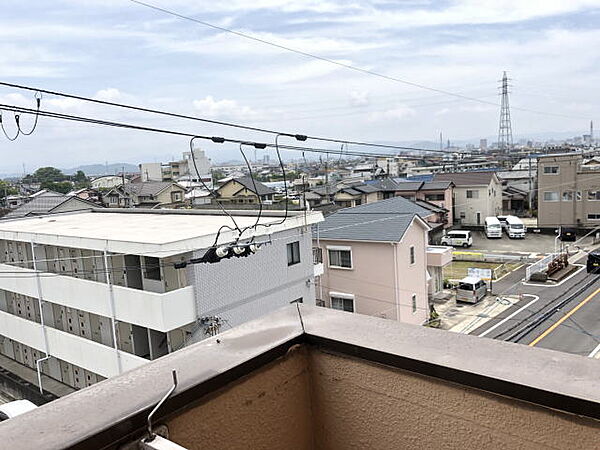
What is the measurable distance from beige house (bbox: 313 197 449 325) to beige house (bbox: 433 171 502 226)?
13.0m

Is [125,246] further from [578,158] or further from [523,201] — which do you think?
[523,201]

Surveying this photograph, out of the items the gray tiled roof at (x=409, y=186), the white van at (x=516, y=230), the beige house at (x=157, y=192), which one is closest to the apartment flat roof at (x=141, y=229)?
the beige house at (x=157, y=192)

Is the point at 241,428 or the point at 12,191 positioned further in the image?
the point at 12,191

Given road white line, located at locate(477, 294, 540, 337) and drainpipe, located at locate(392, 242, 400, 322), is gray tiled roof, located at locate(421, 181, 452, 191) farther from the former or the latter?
drainpipe, located at locate(392, 242, 400, 322)

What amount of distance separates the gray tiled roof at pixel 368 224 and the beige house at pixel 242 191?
Result: 26.4ft

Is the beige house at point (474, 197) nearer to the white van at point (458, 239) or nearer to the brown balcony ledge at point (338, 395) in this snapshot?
the white van at point (458, 239)

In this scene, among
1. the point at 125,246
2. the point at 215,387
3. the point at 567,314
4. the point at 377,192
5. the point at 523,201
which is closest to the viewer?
the point at 215,387

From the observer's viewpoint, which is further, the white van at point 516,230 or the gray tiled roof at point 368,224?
the white van at point 516,230

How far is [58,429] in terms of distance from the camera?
0.68 metres

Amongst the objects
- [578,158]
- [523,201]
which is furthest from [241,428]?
[523,201]

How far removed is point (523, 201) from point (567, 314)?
683 inches

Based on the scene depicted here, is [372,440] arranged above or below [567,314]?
above

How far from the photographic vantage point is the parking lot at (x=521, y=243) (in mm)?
17656

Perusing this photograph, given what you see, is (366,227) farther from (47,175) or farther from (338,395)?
(47,175)
